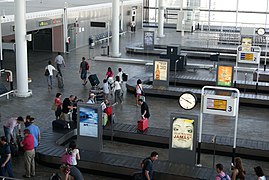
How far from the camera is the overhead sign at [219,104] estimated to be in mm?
13492

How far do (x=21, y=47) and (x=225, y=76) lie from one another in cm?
948

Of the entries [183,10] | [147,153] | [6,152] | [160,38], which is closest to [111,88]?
[147,153]

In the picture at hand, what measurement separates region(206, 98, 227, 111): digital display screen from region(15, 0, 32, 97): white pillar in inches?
437

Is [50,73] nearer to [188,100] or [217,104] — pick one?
[188,100]

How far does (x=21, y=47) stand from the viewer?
21.8m

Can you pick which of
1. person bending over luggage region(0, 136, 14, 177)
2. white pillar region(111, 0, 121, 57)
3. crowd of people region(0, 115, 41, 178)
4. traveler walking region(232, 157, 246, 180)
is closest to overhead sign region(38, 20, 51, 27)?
white pillar region(111, 0, 121, 57)

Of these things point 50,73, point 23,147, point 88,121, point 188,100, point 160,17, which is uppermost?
point 160,17

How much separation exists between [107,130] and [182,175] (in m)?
4.55

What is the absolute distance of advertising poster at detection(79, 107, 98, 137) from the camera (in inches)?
583

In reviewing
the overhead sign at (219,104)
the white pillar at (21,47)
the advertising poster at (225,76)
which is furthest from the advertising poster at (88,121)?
the advertising poster at (225,76)

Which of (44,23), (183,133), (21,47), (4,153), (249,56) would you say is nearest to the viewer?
(4,153)

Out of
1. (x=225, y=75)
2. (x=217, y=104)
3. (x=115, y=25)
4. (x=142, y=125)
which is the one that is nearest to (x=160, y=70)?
(x=225, y=75)

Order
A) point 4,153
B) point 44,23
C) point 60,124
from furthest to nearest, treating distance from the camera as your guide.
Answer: point 44,23 < point 60,124 < point 4,153

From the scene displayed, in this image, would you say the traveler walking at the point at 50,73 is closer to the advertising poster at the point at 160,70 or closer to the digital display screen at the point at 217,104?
the advertising poster at the point at 160,70
